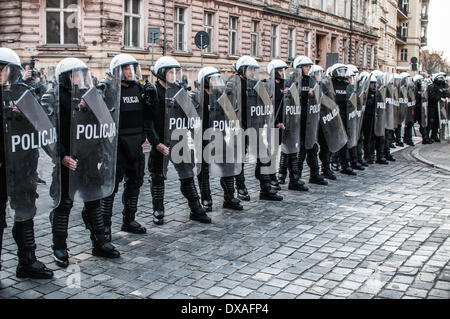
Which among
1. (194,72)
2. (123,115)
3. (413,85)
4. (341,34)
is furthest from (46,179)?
(341,34)

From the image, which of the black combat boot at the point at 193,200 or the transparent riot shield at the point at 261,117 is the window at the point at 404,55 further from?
the black combat boot at the point at 193,200

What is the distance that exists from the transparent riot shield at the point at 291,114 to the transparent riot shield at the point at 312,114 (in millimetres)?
273

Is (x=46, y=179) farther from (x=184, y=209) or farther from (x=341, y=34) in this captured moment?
(x=341, y=34)

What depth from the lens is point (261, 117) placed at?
7.37m

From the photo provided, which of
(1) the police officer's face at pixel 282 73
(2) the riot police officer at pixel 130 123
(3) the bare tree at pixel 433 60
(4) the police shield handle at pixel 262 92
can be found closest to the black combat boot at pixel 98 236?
(2) the riot police officer at pixel 130 123

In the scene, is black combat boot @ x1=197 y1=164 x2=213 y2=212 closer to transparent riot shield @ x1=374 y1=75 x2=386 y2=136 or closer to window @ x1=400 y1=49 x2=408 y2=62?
transparent riot shield @ x1=374 y1=75 x2=386 y2=136

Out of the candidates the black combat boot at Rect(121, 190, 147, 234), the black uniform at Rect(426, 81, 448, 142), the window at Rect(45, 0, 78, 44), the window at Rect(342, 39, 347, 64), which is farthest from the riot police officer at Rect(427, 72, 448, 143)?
the window at Rect(342, 39, 347, 64)

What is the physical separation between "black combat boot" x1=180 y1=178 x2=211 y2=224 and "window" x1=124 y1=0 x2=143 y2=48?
14873 millimetres

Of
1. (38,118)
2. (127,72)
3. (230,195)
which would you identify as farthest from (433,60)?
(38,118)

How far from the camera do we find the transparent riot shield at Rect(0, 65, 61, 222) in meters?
4.13

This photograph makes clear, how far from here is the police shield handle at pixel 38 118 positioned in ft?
13.8

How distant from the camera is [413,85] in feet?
48.5
